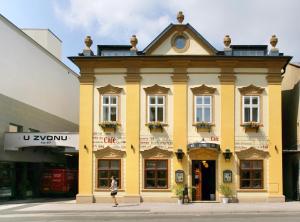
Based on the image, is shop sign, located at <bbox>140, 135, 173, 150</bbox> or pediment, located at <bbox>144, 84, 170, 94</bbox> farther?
pediment, located at <bbox>144, 84, 170, 94</bbox>

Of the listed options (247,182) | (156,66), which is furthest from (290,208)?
(156,66)

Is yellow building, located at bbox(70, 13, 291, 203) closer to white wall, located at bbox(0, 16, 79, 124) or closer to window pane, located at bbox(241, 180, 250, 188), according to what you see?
window pane, located at bbox(241, 180, 250, 188)

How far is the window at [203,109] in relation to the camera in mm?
32375

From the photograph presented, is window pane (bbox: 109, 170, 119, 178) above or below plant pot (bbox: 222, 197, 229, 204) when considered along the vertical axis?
above

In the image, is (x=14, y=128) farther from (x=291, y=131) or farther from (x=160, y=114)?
(x=291, y=131)

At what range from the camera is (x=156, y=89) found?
32594 millimetres

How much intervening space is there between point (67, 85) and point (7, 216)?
24.2 metres

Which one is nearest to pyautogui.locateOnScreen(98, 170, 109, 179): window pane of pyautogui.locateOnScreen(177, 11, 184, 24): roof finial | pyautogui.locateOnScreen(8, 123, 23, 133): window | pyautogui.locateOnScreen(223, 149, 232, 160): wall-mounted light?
pyautogui.locateOnScreen(8, 123, 23, 133): window

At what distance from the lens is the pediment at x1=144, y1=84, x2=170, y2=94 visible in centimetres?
3253

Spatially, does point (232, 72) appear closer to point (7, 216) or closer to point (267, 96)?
point (267, 96)

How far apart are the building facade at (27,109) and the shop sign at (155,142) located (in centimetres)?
624

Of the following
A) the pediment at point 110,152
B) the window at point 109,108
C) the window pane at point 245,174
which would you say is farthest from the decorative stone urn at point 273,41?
the pediment at point 110,152

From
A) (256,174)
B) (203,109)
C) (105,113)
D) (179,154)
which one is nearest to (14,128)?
(105,113)

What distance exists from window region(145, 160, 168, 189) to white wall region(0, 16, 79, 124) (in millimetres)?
10544
